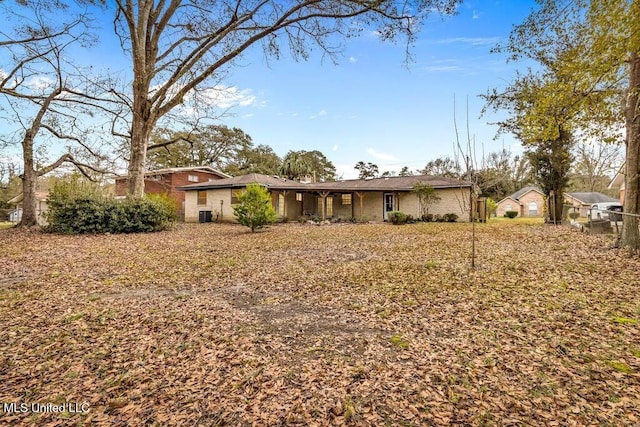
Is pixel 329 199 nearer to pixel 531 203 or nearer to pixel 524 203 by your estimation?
pixel 524 203

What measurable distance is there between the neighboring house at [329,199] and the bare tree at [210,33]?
648 centimetres

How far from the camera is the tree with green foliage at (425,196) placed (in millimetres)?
18938

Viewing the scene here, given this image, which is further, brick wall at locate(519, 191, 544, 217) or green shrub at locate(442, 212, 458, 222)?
brick wall at locate(519, 191, 544, 217)

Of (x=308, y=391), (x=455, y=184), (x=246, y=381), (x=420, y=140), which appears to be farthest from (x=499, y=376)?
(x=455, y=184)

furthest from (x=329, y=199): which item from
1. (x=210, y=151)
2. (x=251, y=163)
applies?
(x=210, y=151)

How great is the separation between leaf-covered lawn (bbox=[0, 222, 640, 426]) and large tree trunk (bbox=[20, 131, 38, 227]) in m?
9.78

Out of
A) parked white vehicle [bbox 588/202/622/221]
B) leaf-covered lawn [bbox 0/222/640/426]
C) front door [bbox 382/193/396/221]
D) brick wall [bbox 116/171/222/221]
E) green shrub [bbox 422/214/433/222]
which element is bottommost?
leaf-covered lawn [bbox 0/222/640/426]

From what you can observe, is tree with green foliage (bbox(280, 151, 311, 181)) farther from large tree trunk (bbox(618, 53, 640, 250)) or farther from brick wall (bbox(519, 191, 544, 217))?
large tree trunk (bbox(618, 53, 640, 250))

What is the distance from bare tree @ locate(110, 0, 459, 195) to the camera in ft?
36.0

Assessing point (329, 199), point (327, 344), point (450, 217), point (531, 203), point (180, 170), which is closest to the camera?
point (327, 344)

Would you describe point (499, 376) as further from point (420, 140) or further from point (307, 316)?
point (420, 140)

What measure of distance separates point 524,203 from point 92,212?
3885 cm

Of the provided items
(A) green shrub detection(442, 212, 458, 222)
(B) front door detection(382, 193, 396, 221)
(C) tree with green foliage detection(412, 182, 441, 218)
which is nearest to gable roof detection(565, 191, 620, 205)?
(A) green shrub detection(442, 212, 458, 222)

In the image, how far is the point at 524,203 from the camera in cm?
3409
